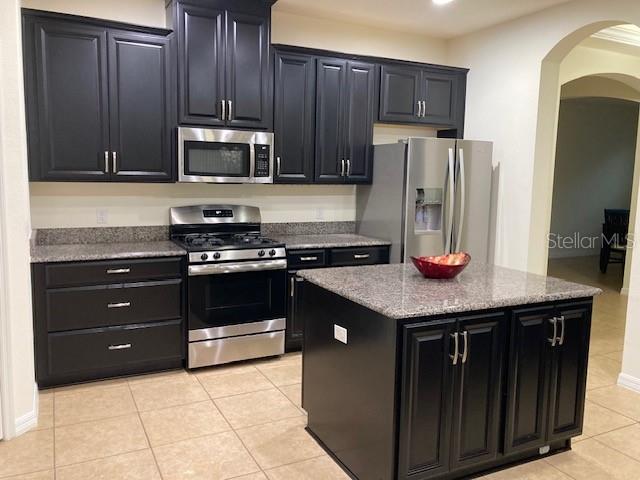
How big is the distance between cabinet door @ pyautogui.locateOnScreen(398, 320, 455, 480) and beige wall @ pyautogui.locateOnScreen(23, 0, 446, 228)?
2.71 m

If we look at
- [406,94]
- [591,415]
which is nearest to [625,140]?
[406,94]

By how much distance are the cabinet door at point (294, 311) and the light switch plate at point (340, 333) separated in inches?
62.8

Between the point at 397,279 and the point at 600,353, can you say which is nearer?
the point at 397,279

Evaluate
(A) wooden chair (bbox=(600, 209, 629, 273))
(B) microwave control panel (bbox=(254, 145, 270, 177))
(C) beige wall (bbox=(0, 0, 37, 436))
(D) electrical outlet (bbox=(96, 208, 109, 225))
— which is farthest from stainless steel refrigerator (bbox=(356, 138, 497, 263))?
(A) wooden chair (bbox=(600, 209, 629, 273))

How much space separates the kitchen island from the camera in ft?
7.49

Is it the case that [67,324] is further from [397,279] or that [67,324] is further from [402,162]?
[402,162]

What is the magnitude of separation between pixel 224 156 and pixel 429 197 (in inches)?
68.3

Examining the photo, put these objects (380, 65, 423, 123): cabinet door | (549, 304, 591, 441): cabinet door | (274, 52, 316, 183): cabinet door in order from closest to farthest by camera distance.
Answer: (549, 304, 591, 441): cabinet door, (274, 52, 316, 183): cabinet door, (380, 65, 423, 123): cabinet door

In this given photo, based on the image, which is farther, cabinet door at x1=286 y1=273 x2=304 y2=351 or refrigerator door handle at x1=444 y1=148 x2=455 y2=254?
refrigerator door handle at x1=444 y1=148 x2=455 y2=254

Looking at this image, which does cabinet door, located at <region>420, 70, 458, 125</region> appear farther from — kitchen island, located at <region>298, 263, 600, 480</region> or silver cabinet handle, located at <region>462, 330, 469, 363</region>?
silver cabinet handle, located at <region>462, 330, 469, 363</region>

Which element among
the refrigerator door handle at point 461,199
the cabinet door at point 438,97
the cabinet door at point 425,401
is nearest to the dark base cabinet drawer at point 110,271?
the cabinet door at point 425,401

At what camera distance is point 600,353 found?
175 inches

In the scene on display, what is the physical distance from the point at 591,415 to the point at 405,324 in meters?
1.86

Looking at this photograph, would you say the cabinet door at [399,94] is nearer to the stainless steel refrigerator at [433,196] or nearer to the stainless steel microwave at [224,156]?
the stainless steel refrigerator at [433,196]
